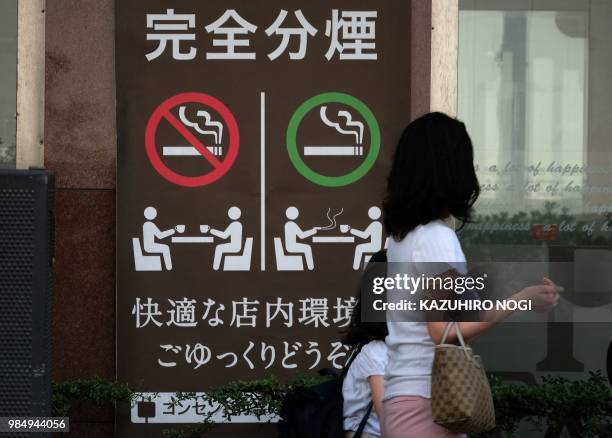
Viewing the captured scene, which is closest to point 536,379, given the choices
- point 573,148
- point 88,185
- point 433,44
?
point 573,148

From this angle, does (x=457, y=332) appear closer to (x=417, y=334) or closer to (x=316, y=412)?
(x=417, y=334)

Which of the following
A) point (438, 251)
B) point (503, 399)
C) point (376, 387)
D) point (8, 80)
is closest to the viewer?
point (438, 251)

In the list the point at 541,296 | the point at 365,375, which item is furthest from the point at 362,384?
the point at 541,296

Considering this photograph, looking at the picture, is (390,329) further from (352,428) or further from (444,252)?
(352,428)

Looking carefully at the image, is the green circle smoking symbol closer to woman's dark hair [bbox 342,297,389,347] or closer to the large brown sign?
the large brown sign

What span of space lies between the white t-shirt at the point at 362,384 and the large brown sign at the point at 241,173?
2502 mm

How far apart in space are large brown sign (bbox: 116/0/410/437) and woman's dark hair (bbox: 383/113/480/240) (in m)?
3.08

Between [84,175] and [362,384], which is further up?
[84,175]

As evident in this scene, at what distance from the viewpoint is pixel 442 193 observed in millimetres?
3096

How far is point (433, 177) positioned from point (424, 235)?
0.56ft

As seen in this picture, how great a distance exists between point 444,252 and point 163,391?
3556 millimetres

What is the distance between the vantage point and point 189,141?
6.25 m

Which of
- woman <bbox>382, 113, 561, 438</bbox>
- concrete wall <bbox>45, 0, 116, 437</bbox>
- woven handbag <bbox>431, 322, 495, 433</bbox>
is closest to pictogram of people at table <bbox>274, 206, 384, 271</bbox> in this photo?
concrete wall <bbox>45, 0, 116, 437</bbox>

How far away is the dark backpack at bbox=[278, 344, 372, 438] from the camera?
375cm
